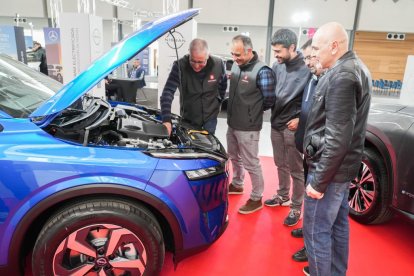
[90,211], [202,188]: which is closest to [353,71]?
[202,188]

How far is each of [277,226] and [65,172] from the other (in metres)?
1.92

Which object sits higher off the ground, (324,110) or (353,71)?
(353,71)

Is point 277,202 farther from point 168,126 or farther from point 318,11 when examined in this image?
point 318,11

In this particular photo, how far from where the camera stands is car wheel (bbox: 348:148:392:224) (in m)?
2.54

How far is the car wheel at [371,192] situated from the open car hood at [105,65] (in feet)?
6.47

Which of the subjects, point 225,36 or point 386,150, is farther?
point 225,36

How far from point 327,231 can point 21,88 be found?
83.1 inches

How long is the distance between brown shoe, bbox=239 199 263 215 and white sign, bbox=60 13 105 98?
3759mm

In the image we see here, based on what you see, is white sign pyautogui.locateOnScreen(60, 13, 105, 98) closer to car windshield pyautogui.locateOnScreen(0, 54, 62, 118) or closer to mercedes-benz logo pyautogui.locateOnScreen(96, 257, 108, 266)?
car windshield pyautogui.locateOnScreen(0, 54, 62, 118)

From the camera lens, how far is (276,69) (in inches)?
111

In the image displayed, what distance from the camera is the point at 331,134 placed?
1.51m

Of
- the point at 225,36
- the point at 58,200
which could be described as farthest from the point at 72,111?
the point at 225,36

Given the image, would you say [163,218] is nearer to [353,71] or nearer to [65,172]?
[65,172]

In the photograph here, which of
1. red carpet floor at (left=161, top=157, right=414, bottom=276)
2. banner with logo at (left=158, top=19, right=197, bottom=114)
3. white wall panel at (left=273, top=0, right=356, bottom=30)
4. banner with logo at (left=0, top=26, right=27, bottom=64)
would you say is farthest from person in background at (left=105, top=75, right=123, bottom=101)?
white wall panel at (left=273, top=0, right=356, bottom=30)
